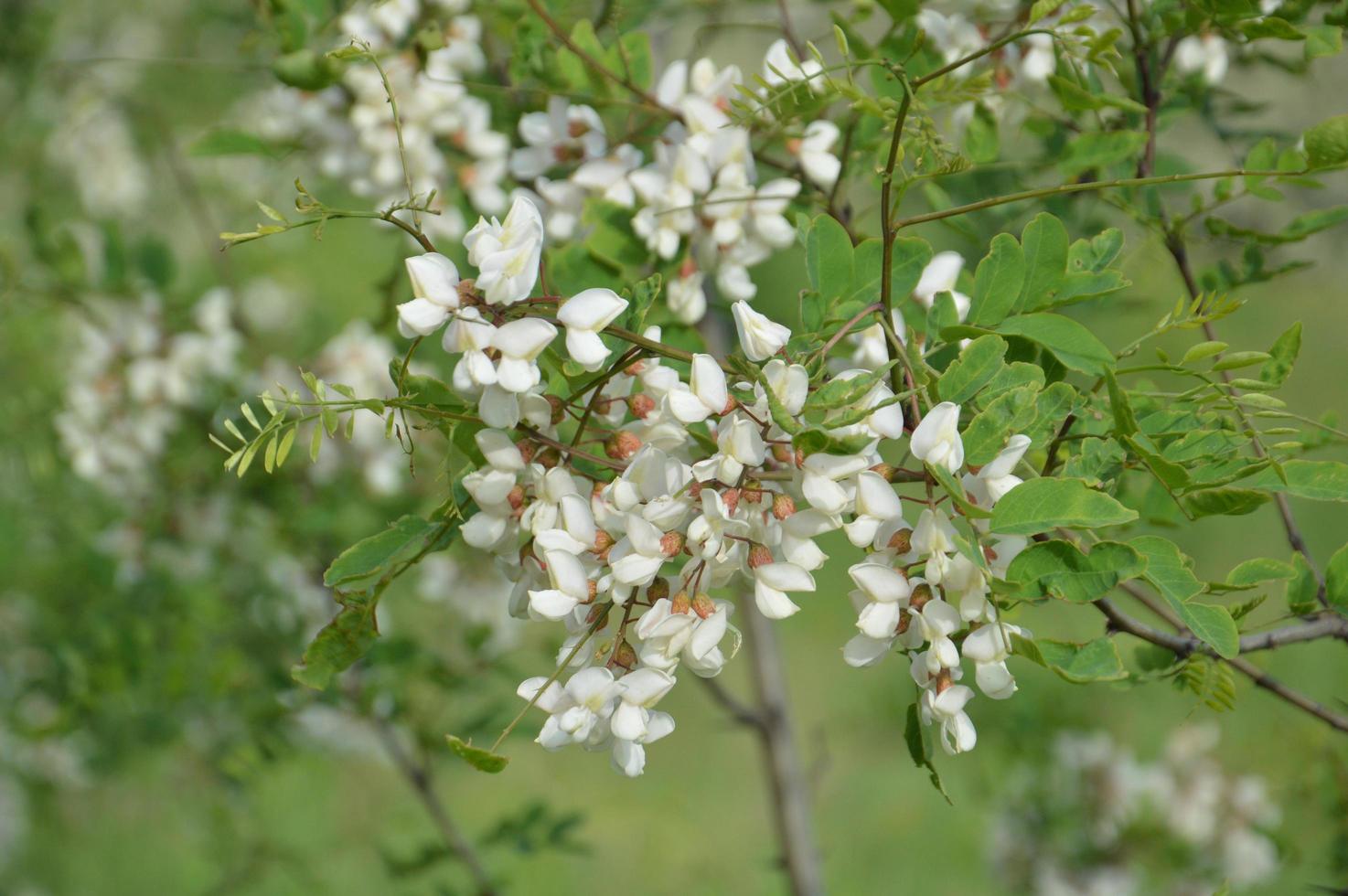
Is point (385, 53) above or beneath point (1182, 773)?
above

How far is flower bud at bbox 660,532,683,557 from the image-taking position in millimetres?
481

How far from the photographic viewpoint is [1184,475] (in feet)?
1.67

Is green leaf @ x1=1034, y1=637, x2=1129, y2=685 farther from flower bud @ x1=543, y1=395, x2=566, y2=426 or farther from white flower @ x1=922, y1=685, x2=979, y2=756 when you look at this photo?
flower bud @ x1=543, y1=395, x2=566, y2=426

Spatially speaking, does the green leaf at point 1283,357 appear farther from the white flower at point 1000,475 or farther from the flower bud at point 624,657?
the flower bud at point 624,657

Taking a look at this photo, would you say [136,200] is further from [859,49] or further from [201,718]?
[859,49]

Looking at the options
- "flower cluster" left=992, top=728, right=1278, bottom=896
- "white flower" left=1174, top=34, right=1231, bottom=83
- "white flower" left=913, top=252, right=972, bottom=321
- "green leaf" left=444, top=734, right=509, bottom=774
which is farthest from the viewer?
"flower cluster" left=992, top=728, right=1278, bottom=896

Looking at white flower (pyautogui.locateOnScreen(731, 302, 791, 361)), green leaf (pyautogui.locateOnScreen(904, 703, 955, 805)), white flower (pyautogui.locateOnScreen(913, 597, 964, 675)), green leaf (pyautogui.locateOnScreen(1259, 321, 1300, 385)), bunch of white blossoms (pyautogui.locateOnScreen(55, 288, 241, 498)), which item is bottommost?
bunch of white blossoms (pyautogui.locateOnScreen(55, 288, 241, 498))

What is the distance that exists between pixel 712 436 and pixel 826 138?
0.31m

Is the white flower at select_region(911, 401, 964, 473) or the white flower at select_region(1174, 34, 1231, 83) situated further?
the white flower at select_region(1174, 34, 1231, 83)

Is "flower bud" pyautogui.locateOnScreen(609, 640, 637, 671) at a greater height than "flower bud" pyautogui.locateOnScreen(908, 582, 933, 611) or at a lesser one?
lesser

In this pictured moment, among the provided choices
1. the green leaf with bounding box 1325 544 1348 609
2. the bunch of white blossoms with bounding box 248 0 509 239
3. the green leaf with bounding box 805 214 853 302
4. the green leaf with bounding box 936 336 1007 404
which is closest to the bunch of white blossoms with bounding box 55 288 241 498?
the bunch of white blossoms with bounding box 248 0 509 239

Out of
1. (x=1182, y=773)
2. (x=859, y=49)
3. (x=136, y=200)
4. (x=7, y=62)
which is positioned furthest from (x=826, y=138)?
(x=136, y=200)

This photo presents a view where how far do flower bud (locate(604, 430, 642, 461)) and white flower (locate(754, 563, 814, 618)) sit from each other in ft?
0.27

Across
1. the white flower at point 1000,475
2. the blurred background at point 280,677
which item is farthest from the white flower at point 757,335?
the blurred background at point 280,677
